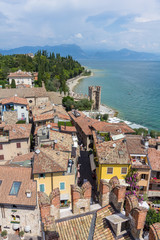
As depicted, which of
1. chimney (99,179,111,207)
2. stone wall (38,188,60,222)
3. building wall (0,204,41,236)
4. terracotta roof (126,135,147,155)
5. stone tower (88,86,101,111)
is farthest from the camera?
stone tower (88,86,101,111)

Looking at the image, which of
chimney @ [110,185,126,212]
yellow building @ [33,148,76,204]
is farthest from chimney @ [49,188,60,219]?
yellow building @ [33,148,76,204]

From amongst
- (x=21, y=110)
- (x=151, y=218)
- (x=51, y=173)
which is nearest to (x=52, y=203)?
(x=51, y=173)

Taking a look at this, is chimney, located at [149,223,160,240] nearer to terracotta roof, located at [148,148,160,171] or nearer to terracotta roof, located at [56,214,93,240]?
terracotta roof, located at [56,214,93,240]

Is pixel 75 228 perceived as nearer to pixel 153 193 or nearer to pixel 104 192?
pixel 104 192

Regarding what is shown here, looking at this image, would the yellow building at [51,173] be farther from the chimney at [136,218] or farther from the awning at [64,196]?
the chimney at [136,218]

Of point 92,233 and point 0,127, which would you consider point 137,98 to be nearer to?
point 0,127

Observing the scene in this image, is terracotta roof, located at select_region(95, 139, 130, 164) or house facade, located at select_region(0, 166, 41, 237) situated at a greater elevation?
terracotta roof, located at select_region(95, 139, 130, 164)
